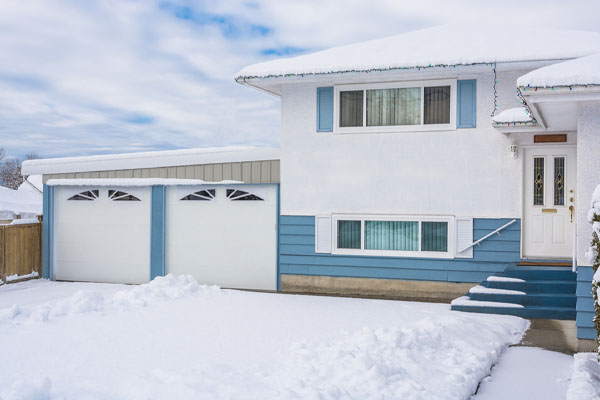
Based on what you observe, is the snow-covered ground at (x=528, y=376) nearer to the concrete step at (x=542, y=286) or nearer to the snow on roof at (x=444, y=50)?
the concrete step at (x=542, y=286)

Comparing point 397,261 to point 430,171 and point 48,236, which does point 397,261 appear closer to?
point 430,171

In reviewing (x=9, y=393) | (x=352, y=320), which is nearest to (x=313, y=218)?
(x=352, y=320)

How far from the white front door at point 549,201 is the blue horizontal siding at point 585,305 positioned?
3033 millimetres

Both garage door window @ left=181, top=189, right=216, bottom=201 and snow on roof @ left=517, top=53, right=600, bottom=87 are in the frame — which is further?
garage door window @ left=181, top=189, right=216, bottom=201

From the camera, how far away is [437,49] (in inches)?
444

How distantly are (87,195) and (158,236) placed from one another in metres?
2.20

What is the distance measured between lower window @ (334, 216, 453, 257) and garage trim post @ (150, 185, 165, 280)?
3954mm

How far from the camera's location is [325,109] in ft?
38.3

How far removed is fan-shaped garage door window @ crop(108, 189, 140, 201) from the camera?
43.6ft

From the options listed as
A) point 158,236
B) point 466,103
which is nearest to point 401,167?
point 466,103

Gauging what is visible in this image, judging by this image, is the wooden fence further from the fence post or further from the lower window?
the lower window

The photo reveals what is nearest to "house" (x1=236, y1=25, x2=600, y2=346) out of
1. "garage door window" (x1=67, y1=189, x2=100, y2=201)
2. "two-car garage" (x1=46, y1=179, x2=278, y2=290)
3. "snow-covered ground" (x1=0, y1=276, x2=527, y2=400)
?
"two-car garage" (x1=46, y1=179, x2=278, y2=290)

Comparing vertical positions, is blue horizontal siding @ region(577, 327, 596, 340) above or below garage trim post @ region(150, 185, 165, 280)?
below

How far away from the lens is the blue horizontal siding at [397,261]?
1082 centimetres
